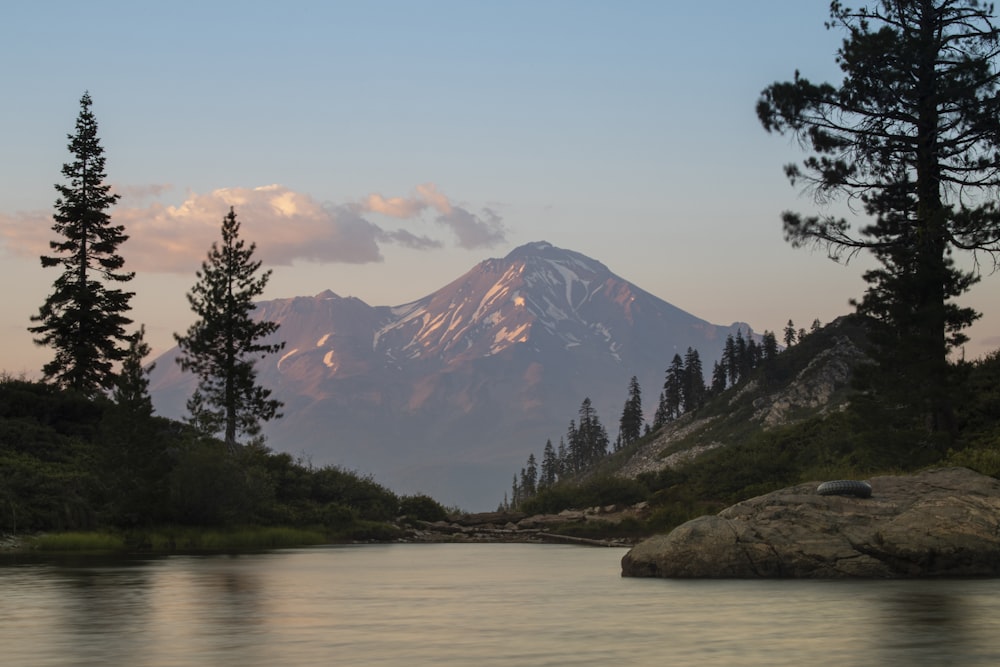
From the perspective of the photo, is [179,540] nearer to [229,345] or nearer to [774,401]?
[229,345]

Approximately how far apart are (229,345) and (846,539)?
4914cm

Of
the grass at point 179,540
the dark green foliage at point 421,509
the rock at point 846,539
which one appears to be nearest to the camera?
the rock at point 846,539

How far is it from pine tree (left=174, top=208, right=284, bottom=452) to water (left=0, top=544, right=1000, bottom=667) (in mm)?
37824

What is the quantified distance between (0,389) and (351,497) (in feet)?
69.9

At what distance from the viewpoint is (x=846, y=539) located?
22.1 m

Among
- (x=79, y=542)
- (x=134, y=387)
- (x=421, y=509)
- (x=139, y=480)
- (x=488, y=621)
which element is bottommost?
(x=488, y=621)

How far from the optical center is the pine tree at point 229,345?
207 ft

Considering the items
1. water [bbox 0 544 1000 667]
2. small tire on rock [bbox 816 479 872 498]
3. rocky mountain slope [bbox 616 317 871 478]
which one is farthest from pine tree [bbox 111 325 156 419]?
rocky mountain slope [bbox 616 317 871 478]

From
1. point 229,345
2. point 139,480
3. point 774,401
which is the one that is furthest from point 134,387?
point 774,401

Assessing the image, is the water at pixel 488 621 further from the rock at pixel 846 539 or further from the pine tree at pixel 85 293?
the pine tree at pixel 85 293

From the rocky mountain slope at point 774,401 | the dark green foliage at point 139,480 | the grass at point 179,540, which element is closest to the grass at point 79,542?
the grass at point 179,540

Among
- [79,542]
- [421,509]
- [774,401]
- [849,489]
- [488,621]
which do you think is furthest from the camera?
[774,401]

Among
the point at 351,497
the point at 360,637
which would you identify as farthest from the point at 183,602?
the point at 351,497

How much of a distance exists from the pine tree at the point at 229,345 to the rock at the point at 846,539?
145 feet
